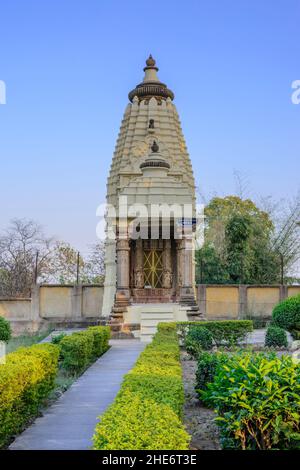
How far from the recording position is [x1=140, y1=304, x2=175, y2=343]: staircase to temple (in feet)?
→ 62.4

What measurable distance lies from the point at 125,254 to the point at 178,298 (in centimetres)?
298

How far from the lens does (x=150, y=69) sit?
27.1 metres

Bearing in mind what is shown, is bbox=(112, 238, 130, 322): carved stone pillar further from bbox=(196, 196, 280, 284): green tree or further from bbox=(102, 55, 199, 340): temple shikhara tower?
bbox=(196, 196, 280, 284): green tree

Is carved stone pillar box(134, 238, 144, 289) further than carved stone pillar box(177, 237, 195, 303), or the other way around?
carved stone pillar box(134, 238, 144, 289)

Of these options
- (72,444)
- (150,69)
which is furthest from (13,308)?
(72,444)

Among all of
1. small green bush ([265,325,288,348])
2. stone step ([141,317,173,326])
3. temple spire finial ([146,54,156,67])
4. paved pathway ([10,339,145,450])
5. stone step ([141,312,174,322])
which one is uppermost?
temple spire finial ([146,54,156,67])

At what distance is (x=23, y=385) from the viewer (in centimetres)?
669

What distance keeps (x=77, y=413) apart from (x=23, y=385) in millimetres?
1222

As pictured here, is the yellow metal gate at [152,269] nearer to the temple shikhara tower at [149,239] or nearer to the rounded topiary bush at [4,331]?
the temple shikhara tower at [149,239]

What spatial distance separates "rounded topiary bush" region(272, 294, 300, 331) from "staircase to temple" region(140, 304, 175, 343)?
163 inches

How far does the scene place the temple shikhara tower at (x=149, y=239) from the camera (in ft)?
64.0

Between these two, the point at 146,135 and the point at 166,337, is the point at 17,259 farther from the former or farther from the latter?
the point at 166,337

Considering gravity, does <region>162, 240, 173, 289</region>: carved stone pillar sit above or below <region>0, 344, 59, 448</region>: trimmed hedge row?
above

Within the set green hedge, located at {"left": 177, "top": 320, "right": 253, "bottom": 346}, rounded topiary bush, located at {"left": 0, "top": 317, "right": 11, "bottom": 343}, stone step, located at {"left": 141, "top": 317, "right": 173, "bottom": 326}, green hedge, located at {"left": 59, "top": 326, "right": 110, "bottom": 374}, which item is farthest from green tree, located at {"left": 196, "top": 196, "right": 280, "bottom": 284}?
green hedge, located at {"left": 59, "top": 326, "right": 110, "bottom": 374}
